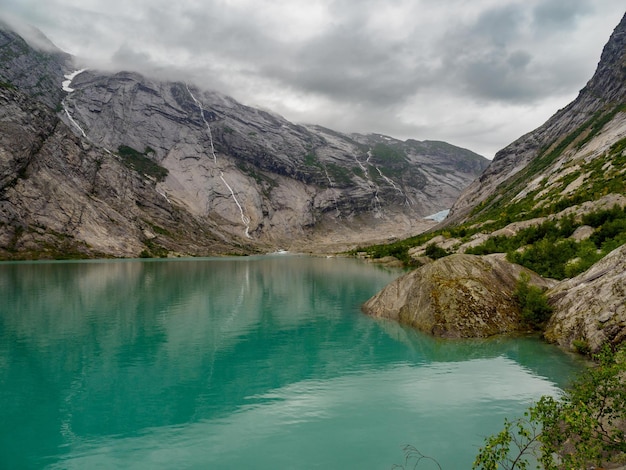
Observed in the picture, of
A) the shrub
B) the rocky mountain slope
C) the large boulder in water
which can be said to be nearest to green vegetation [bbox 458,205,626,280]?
the rocky mountain slope

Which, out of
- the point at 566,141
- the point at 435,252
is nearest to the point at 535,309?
the point at 435,252

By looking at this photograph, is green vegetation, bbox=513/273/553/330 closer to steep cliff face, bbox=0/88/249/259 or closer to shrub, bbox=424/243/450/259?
shrub, bbox=424/243/450/259

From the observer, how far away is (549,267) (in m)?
37.4

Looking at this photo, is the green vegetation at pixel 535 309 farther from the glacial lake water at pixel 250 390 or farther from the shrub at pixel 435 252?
the shrub at pixel 435 252

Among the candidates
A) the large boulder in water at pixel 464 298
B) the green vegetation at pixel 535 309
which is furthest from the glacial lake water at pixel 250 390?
the green vegetation at pixel 535 309

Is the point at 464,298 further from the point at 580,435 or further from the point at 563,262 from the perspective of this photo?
the point at 580,435

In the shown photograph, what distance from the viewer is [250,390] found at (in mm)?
19766

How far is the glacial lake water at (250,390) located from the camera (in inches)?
551

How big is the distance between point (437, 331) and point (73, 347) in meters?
25.0

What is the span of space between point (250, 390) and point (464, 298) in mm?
17108

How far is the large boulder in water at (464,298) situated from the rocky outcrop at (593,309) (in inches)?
129

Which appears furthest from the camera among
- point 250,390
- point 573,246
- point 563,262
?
point 573,246

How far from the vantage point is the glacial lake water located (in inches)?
551

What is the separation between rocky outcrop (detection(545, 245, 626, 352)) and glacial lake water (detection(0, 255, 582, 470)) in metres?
1.68
